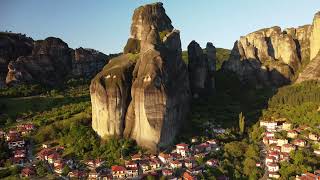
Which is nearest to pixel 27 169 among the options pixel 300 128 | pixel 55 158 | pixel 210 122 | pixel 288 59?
pixel 55 158

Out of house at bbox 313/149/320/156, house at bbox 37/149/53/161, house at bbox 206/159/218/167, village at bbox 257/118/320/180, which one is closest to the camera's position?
village at bbox 257/118/320/180

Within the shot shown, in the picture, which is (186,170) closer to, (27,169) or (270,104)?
(27,169)

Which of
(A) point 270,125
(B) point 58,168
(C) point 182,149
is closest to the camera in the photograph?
(B) point 58,168

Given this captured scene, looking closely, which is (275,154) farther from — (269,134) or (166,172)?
(166,172)

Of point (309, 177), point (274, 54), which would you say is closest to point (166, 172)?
point (309, 177)

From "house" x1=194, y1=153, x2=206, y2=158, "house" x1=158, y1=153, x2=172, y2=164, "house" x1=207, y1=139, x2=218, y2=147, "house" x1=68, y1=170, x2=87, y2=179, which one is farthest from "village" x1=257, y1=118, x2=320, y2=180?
"house" x1=68, y1=170, x2=87, y2=179

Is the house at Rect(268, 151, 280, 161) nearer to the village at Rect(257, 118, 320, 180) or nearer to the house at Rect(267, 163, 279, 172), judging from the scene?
the village at Rect(257, 118, 320, 180)
